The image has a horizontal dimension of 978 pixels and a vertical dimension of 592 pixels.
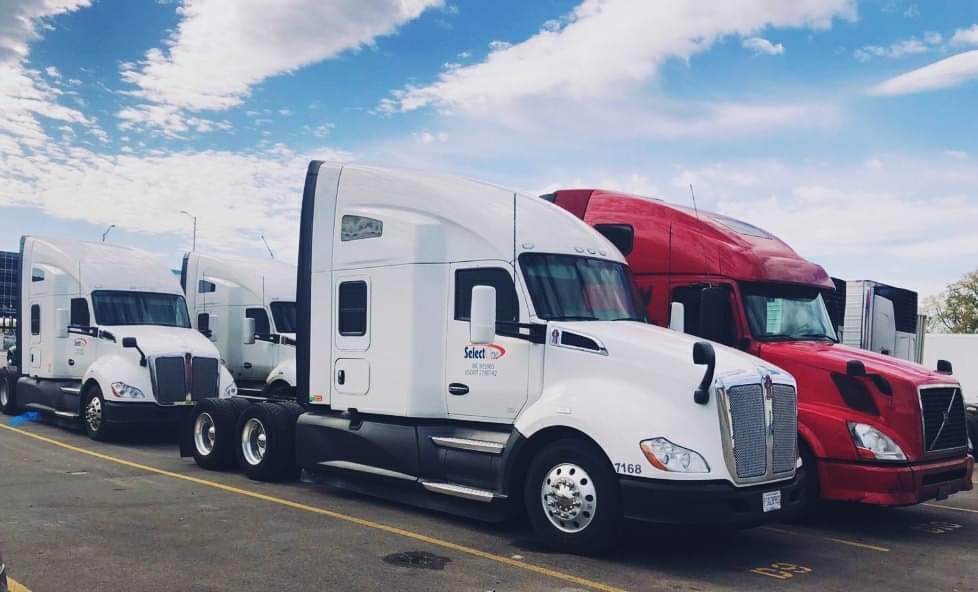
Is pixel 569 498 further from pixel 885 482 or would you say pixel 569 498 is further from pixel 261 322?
pixel 261 322

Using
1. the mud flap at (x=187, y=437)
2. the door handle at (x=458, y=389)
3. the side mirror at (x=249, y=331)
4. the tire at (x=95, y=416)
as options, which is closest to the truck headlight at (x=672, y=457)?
the door handle at (x=458, y=389)

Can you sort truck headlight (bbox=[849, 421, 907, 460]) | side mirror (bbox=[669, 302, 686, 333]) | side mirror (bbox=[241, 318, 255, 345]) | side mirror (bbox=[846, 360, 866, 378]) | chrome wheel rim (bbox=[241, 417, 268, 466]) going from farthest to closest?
side mirror (bbox=[241, 318, 255, 345]) < chrome wheel rim (bbox=[241, 417, 268, 466]) < side mirror (bbox=[669, 302, 686, 333]) < side mirror (bbox=[846, 360, 866, 378]) < truck headlight (bbox=[849, 421, 907, 460])

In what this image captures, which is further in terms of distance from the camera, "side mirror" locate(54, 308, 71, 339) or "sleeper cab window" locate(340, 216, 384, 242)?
"side mirror" locate(54, 308, 71, 339)

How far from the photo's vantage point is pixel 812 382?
367 inches

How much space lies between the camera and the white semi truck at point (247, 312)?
699 inches

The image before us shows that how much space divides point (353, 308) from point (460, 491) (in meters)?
2.54

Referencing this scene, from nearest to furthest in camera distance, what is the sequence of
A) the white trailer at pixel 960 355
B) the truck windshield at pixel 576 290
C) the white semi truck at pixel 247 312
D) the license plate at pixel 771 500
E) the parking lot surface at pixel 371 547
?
the parking lot surface at pixel 371 547 < the license plate at pixel 771 500 < the truck windshield at pixel 576 290 < the white semi truck at pixel 247 312 < the white trailer at pixel 960 355

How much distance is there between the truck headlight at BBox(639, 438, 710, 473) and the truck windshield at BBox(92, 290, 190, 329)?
38.2 ft

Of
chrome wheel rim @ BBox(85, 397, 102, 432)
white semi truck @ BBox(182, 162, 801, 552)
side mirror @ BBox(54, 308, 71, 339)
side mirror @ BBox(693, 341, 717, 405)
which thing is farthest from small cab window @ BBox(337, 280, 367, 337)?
side mirror @ BBox(54, 308, 71, 339)

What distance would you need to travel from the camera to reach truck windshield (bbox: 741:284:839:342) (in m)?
10.0

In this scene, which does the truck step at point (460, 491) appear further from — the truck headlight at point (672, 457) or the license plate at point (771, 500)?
the license plate at point (771, 500)

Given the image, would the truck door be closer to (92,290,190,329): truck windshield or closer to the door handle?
the door handle

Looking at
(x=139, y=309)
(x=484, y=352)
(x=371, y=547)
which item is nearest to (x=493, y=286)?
(x=484, y=352)

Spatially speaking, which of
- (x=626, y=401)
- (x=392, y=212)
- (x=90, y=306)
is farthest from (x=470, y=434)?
(x=90, y=306)
